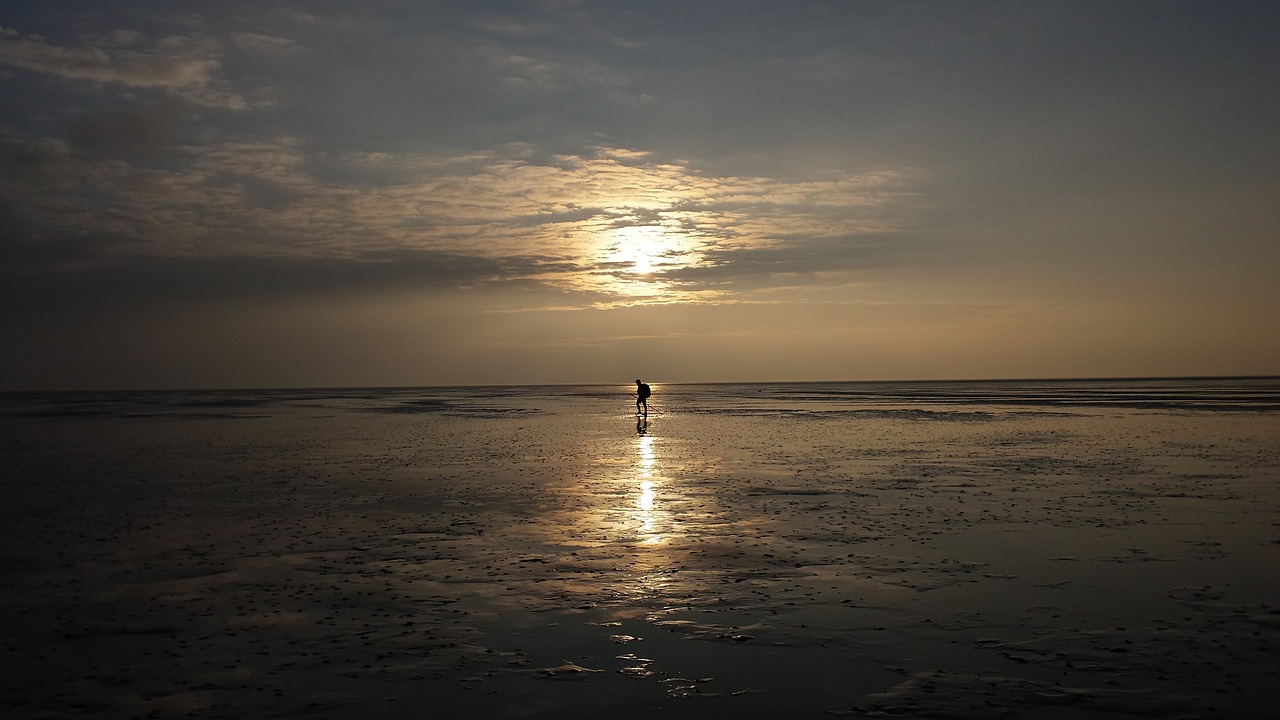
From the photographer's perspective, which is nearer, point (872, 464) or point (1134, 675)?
point (1134, 675)

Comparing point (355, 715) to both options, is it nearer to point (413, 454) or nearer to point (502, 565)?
point (502, 565)

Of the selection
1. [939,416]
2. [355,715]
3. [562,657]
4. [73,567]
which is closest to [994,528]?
[562,657]

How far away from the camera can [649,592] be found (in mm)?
14000

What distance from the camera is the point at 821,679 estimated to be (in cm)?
990

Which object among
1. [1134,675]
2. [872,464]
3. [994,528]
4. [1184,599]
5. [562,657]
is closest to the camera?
[1134,675]

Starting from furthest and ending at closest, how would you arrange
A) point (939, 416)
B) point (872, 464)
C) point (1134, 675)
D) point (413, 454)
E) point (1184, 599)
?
point (939, 416)
point (413, 454)
point (872, 464)
point (1184, 599)
point (1134, 675)

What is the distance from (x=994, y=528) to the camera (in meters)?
19.4

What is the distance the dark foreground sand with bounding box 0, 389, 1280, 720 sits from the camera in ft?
31.5

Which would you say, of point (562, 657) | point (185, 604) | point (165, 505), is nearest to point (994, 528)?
point (562, 657)

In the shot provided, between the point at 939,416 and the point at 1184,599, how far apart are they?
58199 mm

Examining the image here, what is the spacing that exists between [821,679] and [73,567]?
1471 centimetres

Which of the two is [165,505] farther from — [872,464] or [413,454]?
[872,464]

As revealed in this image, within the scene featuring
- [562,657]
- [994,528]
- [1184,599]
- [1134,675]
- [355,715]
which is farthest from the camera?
[994,528]

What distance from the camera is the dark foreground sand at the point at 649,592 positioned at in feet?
31.5
